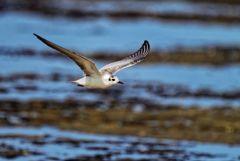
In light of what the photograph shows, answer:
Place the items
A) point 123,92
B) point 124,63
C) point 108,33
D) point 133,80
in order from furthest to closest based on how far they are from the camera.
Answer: point 108,33 < point 133,80 < point 123,92 < point 124,63

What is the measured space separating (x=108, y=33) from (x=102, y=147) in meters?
19.0

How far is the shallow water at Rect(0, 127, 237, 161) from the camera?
54.6 ft

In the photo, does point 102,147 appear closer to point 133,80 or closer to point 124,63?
point 124,63

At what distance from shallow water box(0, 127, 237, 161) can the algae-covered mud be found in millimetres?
20

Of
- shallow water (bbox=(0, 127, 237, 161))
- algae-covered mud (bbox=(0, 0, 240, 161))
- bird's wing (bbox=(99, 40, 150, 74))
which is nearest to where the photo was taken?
bird's wing (bbox=(99, 40, 150, 74))

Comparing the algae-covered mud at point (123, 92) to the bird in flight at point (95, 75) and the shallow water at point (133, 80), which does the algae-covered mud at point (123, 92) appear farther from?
the bird in flight at point (95, 75)

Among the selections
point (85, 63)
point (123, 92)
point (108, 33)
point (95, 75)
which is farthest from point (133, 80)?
point (85, 63)

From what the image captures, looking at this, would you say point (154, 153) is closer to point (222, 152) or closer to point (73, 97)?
point (222, 152)

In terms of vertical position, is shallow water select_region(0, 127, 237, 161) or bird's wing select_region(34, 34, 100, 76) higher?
bird's wing select_region(34, 34, 100, 76)

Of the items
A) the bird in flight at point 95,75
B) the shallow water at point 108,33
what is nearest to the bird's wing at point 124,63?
the bird in flight at point 95,75

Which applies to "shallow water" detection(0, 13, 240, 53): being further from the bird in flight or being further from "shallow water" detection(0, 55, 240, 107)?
the bird in flight

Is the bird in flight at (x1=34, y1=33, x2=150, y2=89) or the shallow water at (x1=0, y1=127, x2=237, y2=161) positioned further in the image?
the shallow water at (x1=0, y1=127, x2=237, y2=161)

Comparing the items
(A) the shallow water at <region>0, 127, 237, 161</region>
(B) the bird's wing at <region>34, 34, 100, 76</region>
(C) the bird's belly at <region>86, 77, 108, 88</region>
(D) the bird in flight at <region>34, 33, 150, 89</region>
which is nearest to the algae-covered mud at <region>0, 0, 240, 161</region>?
(A) the shallow water at <region>0, 127, 237, 161</region>

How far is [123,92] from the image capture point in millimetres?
23734
